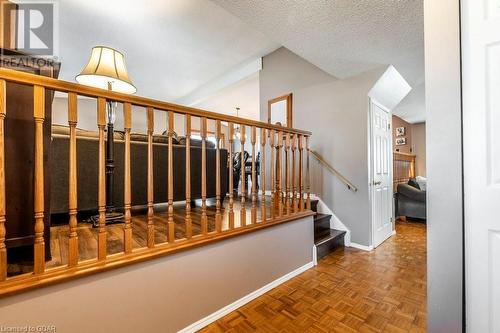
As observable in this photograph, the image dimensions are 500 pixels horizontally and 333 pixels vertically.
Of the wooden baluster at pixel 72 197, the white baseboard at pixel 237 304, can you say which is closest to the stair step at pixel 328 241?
the white baseboard at pixel 237 304

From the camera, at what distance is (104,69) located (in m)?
1.66

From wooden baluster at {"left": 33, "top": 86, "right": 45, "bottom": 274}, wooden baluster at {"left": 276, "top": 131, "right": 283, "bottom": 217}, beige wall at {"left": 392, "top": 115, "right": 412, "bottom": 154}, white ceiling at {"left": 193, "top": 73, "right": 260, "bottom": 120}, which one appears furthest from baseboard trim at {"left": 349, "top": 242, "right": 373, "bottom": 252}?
beige wall at {"left": 392, "top": 115, "right": 412, "bottom": 154}

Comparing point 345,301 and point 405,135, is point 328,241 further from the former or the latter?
point 405,135

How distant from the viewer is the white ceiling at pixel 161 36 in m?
2.72

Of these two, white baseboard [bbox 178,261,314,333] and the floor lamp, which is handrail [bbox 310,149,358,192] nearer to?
white baseboard [bbox 178,261,314,333]

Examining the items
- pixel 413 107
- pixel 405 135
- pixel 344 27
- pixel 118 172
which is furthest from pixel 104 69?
pixel 405 135

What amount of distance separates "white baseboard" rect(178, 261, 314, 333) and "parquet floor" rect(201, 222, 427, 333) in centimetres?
3

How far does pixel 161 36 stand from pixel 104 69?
2.07m

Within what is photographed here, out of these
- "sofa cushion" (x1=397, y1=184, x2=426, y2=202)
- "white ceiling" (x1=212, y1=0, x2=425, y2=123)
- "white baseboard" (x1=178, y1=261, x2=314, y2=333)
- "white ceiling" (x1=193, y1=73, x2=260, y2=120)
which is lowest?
"white baseboard" (x1=178, y1=261, x2=314, y2=333)

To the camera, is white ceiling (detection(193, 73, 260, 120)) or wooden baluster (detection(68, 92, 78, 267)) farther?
white ceiling (detection(193, 73, 260, 120))

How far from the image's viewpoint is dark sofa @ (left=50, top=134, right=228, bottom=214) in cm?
197

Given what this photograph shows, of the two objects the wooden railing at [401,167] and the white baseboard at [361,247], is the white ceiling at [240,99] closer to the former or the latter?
the white baseboard at [361,247]

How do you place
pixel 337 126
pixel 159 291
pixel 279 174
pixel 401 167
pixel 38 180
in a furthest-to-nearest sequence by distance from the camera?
pixel 401 167
pixel 337 126
pixel 279 174
pixel 159 291
pixel 38 180

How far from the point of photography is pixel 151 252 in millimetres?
1233
